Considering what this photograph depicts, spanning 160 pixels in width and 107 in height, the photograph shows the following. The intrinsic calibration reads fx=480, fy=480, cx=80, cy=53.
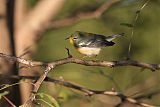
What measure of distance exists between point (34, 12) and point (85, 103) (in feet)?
2.09

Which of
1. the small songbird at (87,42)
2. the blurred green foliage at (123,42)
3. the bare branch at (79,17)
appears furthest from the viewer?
the blurred green foliage at (123,42)

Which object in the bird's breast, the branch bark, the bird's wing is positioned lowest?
the bird's breast

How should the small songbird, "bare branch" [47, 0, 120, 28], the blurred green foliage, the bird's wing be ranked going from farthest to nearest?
the blurred green foliage
"bare branch" [47, 0, 120, 28]
the small songbird
the bird's wing

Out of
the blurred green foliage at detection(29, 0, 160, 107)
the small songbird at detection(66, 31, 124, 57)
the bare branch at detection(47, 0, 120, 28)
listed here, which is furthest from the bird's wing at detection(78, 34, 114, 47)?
the blurred green foliage at detection(29, 0, 160, 107)

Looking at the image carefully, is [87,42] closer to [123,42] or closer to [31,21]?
[31,21]

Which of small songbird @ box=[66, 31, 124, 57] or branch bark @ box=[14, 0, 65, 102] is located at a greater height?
branch bark @ box=[14, 0, 65, 102]

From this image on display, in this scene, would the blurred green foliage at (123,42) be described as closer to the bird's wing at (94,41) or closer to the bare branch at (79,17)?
the bare branch at (79,17)

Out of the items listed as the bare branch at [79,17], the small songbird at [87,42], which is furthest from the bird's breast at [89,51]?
the bare branch at [79,17]

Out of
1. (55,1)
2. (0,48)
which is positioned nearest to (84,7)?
(55,1)

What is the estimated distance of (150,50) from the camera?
3551mm

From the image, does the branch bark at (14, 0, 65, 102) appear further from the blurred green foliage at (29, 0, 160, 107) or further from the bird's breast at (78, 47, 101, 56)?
the bird's breast at (78, 47, 101, 56)

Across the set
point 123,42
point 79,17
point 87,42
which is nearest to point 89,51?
point 87,42

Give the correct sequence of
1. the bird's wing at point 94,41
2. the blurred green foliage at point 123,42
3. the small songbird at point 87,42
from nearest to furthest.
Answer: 1. the bird's wing at point 94,41
2. the small songbird at point 87,42
3. the blurred green foliage at point 123,42

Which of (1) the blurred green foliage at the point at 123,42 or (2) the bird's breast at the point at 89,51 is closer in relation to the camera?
(2) the bird's breast at the point at 89,51
